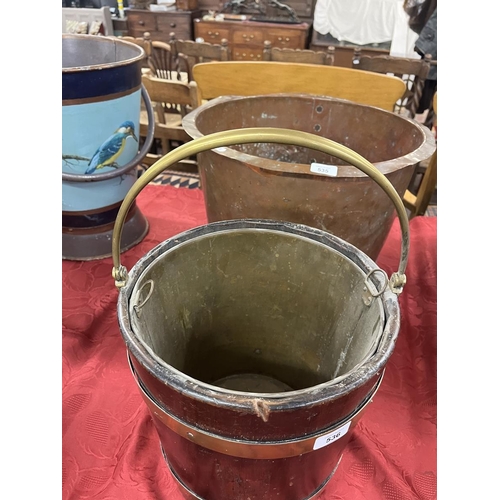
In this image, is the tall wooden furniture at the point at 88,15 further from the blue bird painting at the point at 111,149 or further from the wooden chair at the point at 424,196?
the wooden chair at the point at 424,196

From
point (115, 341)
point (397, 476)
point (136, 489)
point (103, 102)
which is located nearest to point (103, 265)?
point (115, 341)

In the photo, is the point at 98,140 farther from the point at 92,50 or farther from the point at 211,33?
the point at 211,33

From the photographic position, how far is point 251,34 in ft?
13.4

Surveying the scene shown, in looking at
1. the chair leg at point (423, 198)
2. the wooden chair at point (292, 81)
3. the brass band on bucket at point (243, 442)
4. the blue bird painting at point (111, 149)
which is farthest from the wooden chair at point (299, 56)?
the brass band on bucket at point (243, 442)

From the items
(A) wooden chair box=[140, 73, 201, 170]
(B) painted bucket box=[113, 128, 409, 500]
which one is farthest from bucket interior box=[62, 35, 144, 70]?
(B) painted bucket box=[113, 128, 409, 500]

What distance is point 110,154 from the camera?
155cm

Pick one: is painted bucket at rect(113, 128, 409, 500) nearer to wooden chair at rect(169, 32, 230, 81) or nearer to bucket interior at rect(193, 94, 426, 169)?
bucket interior at rect(193, 94, 426, 169)

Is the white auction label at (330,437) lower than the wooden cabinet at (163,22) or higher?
lower

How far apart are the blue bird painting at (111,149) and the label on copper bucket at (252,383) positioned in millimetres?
927

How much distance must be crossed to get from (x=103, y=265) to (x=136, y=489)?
3.06 feet

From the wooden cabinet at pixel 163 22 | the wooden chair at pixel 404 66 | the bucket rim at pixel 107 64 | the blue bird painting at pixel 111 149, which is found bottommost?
the blue bird painting at pixel 111 149

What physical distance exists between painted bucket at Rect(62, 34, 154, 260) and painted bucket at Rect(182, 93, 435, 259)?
12.7 inches

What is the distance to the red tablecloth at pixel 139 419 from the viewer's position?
1083 mm

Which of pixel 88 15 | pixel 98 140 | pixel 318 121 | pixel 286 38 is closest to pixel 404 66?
pixel 318 121
